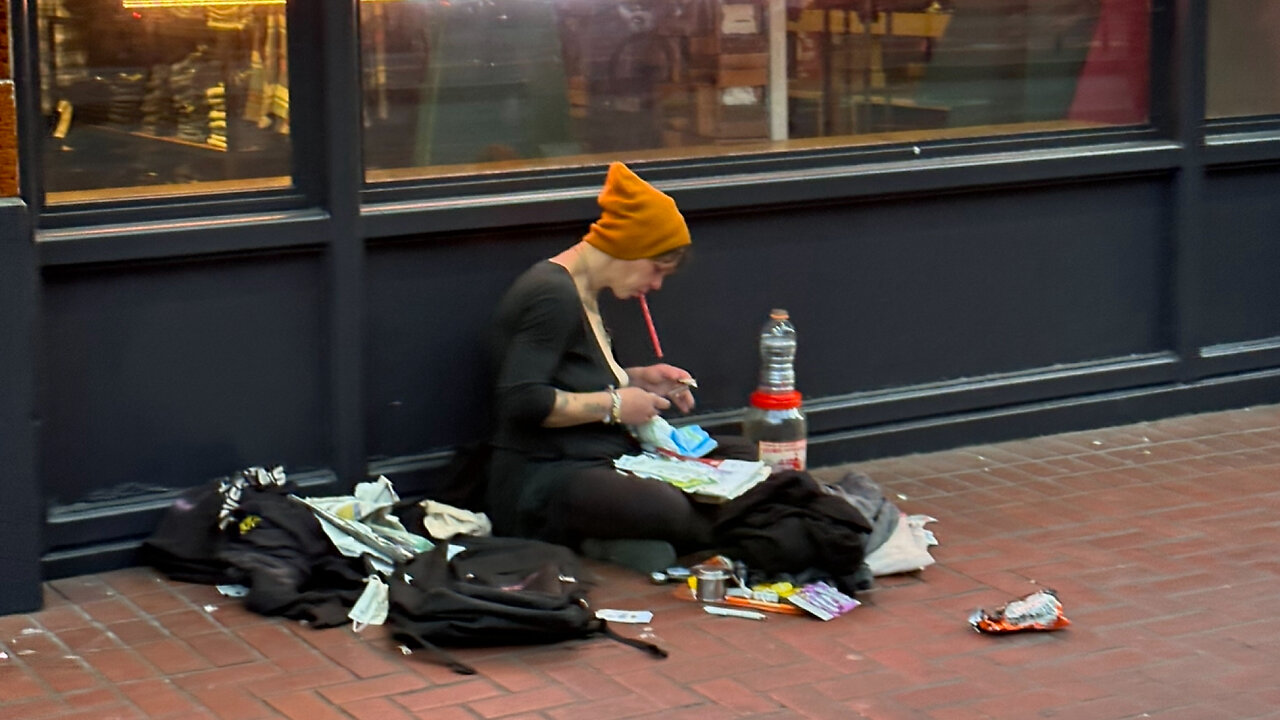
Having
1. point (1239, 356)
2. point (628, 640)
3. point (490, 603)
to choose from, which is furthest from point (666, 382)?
point (1239, 356)

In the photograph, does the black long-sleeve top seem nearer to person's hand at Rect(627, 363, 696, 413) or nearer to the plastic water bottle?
person's hand at Rect(627, 363, 696, 413)

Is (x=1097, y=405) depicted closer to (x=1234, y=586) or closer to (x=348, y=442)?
(x=1234, y=586)

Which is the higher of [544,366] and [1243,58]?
[1243,58]

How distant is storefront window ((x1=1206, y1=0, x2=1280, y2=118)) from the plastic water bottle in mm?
2603

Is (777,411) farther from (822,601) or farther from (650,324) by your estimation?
(822,601)

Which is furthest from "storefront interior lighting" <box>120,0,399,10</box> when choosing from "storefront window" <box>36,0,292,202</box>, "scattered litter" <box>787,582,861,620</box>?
"scattered litter" <box>787,582,861,620</box>

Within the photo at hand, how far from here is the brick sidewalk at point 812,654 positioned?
4.49m

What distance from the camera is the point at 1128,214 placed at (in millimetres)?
7266

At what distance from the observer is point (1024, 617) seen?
503 cm

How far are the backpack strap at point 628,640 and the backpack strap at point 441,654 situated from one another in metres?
0.42

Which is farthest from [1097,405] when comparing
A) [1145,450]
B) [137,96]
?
[137,96]

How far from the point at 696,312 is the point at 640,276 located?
2.73 ft

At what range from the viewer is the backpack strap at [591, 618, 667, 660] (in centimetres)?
483

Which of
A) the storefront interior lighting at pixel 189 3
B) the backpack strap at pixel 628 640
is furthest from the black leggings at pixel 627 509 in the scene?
the storefront interior lighting at pixel 189 3
